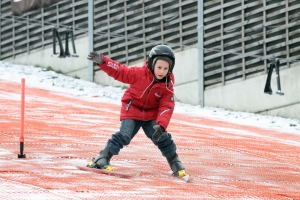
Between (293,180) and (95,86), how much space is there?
31.2ft

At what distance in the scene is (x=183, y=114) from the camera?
15.1 metres

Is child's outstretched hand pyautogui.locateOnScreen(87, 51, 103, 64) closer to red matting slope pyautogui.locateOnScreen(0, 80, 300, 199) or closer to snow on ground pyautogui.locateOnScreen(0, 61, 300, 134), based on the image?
red matting slope pyautogui.locateOnScreen(0, 80, 300, 199)

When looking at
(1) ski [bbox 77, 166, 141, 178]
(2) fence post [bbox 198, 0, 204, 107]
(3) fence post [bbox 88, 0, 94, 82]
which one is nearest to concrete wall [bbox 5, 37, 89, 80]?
(3) fence post [bbox 88, 0, 94, 82]

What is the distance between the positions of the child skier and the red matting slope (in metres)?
0.34

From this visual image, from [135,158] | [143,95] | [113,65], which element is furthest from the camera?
[135,158]

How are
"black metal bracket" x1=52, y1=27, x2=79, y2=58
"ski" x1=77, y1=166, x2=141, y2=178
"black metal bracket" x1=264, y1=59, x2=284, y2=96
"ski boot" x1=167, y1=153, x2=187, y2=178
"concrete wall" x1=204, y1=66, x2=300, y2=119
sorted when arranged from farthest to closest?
1. "black metal bracket" x1=52, y1=27, x2=79, y2=58
2. "concrete wall" x1=204, y1=66, x2=300, y2=119
3. "black metal bracket" x1=264, y1=59, x2=284, y2=96
4. "ski boot" x1=167, y1=153, x2=187, y2=178
5. "ski" x1=77, y1=166, x2=141, y2=178

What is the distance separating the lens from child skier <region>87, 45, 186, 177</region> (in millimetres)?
7617

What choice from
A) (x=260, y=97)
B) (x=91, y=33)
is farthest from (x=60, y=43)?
(x=260, y=97)

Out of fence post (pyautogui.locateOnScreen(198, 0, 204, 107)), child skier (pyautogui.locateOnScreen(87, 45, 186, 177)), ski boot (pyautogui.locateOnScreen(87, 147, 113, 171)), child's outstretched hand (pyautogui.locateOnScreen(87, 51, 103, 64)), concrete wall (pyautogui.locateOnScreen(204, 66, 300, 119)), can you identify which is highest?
fence post (pyautogui.locateOnScreen(198, 0, 204, 107))

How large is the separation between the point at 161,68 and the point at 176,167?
938 millimetres

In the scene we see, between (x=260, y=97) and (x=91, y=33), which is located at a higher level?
(x=91, y=33)

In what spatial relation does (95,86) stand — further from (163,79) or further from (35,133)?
(163,79)

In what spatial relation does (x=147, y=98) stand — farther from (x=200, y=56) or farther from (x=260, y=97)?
(x=200, y=56)

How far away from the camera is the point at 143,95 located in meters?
7.72
